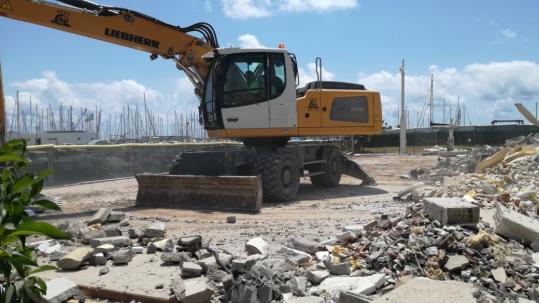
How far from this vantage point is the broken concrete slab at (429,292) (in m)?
4.34

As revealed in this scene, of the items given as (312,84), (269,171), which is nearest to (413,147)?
(312,84)

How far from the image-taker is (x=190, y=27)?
11.4 meters

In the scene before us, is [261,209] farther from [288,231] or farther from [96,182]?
[96,182]

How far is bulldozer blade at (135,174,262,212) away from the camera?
9.62 meters

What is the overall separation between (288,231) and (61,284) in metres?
3.65

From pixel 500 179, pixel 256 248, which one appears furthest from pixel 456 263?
pixel 500 179

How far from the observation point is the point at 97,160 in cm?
1620

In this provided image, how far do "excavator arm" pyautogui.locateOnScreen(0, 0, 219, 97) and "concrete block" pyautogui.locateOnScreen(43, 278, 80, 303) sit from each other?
5.61m

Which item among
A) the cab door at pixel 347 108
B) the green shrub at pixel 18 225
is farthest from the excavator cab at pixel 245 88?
the green shrub at pixel 18 225

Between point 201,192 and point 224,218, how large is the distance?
52.6 inches

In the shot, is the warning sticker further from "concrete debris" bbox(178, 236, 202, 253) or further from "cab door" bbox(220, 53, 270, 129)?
"concrete debris" bbox(178, 236, 202, 253)

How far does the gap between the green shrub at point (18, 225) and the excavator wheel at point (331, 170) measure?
11.3 metres

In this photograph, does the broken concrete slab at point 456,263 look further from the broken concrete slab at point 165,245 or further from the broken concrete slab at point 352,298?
the broken concrete slab at point 165,245

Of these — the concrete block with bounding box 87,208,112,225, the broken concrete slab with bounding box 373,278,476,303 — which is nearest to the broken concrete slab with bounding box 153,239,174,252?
the concrete block with bounding box 87,208,112,225
